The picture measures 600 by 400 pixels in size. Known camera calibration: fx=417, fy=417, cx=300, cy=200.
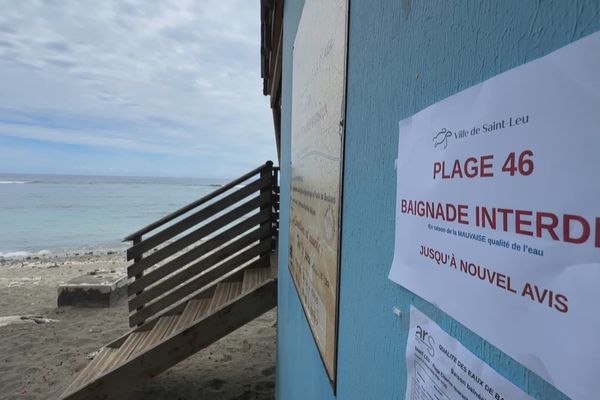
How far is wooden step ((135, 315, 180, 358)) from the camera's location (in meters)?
4.07

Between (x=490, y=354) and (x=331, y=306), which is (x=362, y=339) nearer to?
(x=331, y=306)

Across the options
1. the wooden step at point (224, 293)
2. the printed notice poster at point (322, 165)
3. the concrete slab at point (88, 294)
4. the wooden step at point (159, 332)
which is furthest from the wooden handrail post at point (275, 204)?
the concrete slab at point (88, 294)

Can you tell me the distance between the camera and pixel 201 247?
5.09 metres

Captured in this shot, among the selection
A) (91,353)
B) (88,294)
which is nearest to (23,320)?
(88,294)

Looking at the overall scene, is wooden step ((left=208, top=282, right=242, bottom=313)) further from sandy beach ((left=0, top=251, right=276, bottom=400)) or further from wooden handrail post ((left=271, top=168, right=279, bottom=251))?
sandy beach ((left=0, top=251, right=276, bottom=400))

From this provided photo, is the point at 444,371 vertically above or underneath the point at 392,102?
underneath

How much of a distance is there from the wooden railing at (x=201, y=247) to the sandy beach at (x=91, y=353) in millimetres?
902

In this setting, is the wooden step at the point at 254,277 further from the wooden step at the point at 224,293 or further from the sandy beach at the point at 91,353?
the sandy beach at the point at 91,353

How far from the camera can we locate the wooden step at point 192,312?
4242mm

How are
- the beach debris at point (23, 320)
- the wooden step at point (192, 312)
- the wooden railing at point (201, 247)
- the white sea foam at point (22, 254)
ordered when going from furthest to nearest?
1. the white sea foam at point (22, 254)
2. the beach debris at point (23, 320)
3. the wooden railing at point (201, 247)
4. the wooden step at point (192, 312)

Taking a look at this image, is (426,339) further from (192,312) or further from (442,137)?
(192,312)

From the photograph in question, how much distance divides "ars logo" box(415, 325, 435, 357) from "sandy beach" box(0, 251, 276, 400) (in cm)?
425

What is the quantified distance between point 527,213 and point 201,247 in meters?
4.93

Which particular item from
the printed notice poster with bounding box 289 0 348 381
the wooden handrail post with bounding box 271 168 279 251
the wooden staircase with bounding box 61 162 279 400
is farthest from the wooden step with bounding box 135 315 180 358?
the printed notice poster with bounding box 289 0 348 381
